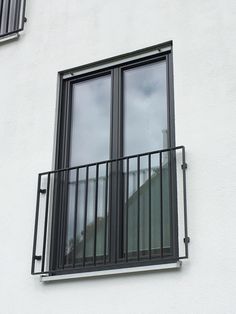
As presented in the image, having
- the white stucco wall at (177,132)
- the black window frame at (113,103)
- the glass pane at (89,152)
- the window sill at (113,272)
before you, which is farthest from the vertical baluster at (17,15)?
the window sill at (113,272)

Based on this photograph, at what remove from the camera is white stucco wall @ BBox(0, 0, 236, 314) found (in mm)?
5141

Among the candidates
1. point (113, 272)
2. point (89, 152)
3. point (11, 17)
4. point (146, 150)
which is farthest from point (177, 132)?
point (11, 17)

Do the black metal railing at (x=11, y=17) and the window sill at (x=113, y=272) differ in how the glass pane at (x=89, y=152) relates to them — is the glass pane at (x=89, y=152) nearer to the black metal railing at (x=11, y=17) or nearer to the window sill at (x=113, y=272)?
the window sill at (x=113, y=272)

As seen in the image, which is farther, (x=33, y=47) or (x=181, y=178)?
(x=33, y=47)

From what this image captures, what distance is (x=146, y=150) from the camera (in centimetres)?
612

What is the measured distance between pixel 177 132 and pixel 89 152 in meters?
1.16

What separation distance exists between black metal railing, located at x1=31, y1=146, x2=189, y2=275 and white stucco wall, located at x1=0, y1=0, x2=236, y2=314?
0.13 m

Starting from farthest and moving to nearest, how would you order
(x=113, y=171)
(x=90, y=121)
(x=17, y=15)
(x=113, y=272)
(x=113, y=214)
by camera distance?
(x=17, y=15) → (x=90, y=121) → (x=113, y=171) → (x=113, y=214) → (x=113, y=272)

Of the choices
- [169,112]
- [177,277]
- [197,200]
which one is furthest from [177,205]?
[169,112]

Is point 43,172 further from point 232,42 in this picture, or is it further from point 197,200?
point 232,42

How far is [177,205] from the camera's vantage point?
549cm

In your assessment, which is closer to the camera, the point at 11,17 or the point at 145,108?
the point at 145,108

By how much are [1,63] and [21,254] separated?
2.52m

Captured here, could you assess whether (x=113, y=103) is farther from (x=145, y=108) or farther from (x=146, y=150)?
(x=146, y=150)
